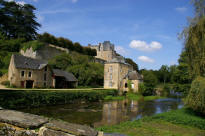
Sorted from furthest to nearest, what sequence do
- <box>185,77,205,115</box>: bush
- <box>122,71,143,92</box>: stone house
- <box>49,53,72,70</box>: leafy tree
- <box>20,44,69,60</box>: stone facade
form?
<box>49,53,72,70</box>: leafy tree → <box>20,44,69,60</box>: stone facade → <box>122,71,143,92</box>: stone house → <box>185,77,205,115</box>: bush

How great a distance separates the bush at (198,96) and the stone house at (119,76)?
21615 mm

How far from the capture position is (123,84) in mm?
33656

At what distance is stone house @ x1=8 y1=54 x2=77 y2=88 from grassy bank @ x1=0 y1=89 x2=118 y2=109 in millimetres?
8922

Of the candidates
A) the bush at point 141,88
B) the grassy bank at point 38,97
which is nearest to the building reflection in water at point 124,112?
the grassy bank at point 38,97

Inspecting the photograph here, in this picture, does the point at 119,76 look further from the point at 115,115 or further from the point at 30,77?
the point at 115,115

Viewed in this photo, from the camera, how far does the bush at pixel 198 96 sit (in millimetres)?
9742

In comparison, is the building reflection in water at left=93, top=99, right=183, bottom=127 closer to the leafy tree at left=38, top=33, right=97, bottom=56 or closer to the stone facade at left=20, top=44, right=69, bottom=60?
the stone facade at left=20, top=44, right=69, bottom=60

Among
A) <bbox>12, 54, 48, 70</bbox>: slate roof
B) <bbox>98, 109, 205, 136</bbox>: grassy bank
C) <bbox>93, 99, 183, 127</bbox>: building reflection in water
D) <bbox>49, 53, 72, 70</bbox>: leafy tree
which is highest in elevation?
<bbox>49, 53, 72, 70</bbox>: leafy tree

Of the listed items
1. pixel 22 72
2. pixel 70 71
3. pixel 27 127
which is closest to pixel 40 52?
pixel 70 71

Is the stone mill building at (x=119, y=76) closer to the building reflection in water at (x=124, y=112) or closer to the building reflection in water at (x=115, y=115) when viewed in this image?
the building reflection in water at (x=124, y=112)

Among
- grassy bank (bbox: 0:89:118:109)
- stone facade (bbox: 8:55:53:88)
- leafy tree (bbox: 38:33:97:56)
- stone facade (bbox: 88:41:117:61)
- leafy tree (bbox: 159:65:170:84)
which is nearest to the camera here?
grassy bank (bbox: 0:89:118:109)

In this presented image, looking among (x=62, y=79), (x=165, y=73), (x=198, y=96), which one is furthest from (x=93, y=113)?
(x=165, y=73)

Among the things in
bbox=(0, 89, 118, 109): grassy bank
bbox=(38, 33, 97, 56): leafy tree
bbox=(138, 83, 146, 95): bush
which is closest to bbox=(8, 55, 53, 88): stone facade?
bbox=(0, 89, 118, 109): grassy bank

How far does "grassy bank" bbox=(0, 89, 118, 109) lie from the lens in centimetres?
1434
